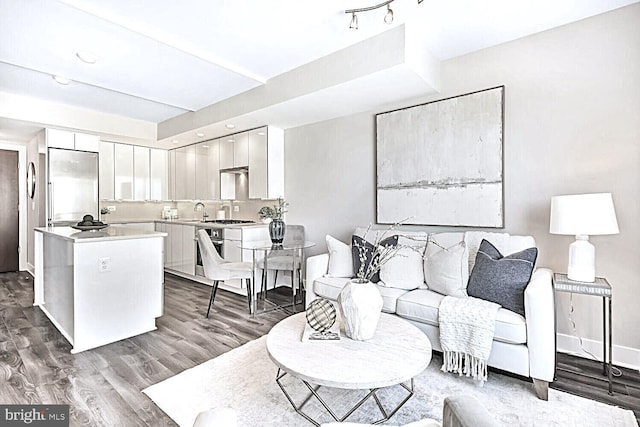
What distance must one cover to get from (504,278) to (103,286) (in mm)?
3267

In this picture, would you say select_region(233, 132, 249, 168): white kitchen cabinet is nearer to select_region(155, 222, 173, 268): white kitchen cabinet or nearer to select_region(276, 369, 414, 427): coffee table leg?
select_region(155, 222, 173, 268): white kitchen cabinet

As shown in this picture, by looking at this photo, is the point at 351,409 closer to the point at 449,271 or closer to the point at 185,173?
the point at 449,271

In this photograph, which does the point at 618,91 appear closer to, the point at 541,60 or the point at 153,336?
the point at 541,60

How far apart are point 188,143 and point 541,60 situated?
207 inches

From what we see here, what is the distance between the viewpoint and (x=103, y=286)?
2.93 m

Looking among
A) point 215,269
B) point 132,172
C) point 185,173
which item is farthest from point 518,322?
point 132,172

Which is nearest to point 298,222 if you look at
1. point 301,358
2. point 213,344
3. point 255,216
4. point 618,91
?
point 255,216

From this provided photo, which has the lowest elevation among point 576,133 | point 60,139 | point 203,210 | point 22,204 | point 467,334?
point 467,334

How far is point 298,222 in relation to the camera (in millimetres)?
4797

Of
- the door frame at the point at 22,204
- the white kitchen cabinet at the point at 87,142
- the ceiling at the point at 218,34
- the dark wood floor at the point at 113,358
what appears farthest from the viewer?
the door frame at the point at 22,204

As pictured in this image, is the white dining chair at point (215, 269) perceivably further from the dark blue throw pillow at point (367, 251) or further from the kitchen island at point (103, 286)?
the dark blue throw pillow at point (367, 251)

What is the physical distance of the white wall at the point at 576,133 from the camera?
2.46 metres

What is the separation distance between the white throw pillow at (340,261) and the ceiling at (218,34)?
5.17ft

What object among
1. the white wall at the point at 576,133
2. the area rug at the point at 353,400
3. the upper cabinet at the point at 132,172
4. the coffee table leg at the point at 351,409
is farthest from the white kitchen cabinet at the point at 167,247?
the white wall at the point at 576,133
